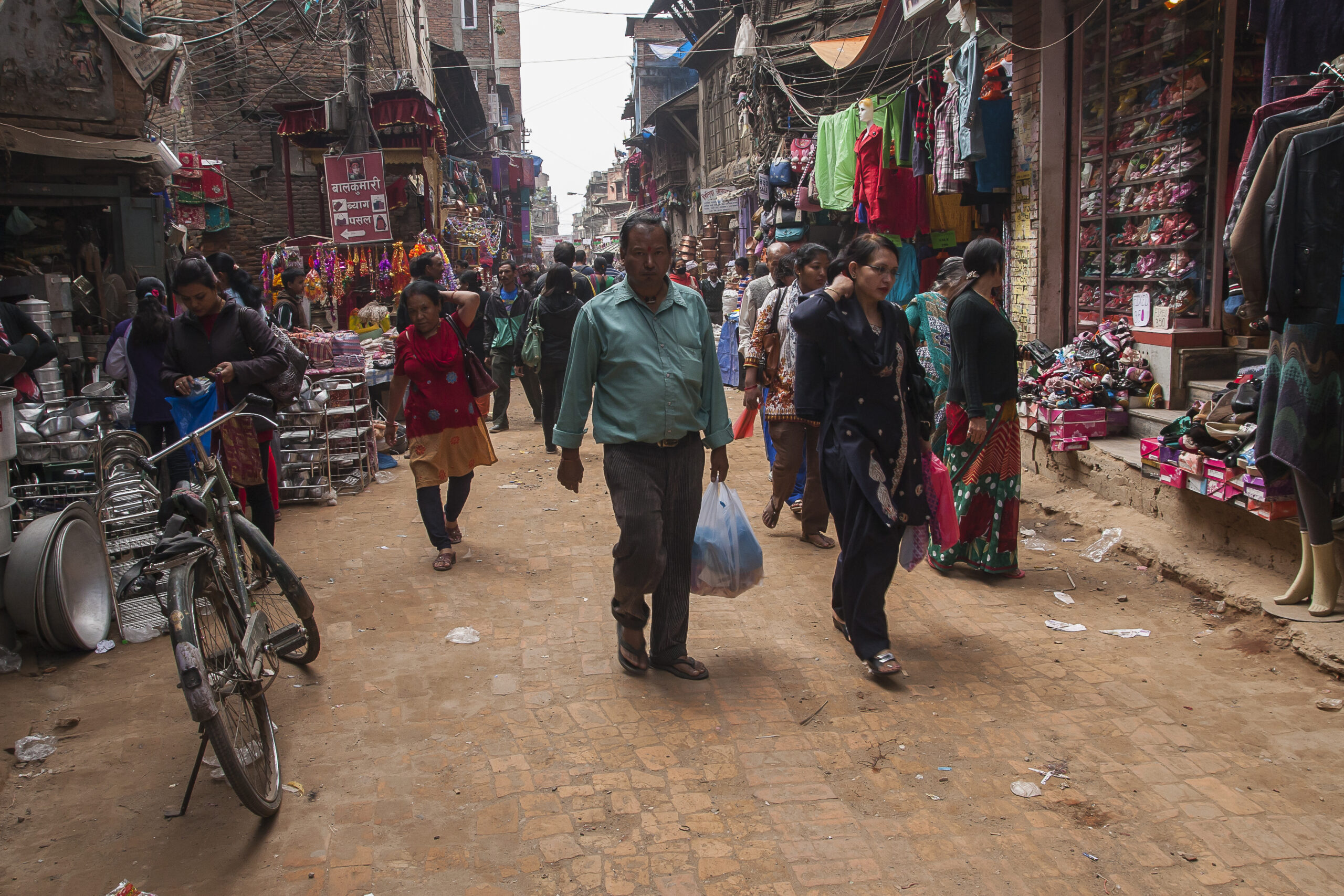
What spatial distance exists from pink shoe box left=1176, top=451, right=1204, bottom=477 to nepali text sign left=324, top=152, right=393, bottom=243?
9.98 metres

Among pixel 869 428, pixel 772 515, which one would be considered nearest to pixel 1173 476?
pixel 772 515

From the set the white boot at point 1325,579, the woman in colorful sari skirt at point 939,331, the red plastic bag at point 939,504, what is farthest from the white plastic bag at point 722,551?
the white boot at point 1325,579

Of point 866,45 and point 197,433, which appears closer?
point 197,433

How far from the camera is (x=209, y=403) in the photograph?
5.32m

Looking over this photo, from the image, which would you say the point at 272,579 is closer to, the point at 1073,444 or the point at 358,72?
the point at 1073,444

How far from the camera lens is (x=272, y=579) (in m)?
4.23

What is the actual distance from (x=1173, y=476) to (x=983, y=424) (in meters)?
1.33

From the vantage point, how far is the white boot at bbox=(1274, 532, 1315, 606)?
4559 millimetres

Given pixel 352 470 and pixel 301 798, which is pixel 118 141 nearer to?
pixel 352 470

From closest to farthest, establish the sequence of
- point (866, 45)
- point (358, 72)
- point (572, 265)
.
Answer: point (572, 265) < point (358, 72) < point (866, 45)

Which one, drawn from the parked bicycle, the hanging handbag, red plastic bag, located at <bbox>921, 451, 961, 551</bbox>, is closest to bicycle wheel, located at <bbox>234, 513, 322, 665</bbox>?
the parked bicycle

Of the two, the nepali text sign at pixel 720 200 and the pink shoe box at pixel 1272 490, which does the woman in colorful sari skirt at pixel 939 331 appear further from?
the nepali text sign at pixel 720 200

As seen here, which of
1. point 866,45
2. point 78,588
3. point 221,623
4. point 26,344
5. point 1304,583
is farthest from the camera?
point 866,45

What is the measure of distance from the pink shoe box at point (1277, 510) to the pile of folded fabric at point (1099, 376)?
230cm
